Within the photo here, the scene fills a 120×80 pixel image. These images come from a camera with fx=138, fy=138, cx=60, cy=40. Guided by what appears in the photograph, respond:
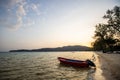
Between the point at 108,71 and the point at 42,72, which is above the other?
the point at 108,71

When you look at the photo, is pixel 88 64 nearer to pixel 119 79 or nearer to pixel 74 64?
pixel 74 64

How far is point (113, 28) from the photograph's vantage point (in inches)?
1479

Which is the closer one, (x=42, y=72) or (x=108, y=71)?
(x=108, y=71)

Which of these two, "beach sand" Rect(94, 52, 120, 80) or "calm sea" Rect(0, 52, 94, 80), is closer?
"beach sand" Rect(94, 52, 120, 80)

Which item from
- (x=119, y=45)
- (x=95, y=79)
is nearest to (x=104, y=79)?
(x=95, y=79)

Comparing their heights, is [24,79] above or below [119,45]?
below

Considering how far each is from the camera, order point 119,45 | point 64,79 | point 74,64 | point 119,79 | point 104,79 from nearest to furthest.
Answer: point 119,79
point 104,79
point 64,79
point 74,64
point 119,45

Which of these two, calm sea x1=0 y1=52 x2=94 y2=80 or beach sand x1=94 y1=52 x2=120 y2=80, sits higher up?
beach sand x1=94 y1=52 x2=120 y2=80

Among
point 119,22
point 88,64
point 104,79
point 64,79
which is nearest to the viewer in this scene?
point 104,79

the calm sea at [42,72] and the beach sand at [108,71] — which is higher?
the beach sand at [108,71]

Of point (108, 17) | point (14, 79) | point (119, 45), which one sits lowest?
point (14, 79)

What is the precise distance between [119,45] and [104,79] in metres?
93.7

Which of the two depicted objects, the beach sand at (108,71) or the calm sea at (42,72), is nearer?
the beach sand at (108,71)

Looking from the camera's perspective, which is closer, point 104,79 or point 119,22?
point 104,79
